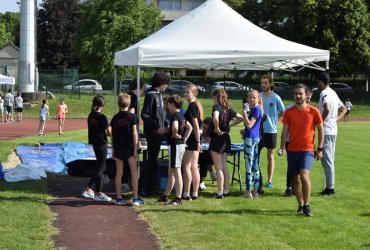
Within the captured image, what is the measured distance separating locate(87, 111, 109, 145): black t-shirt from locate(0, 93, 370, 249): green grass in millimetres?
1272

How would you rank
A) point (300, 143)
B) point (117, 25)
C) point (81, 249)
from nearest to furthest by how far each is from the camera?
point (81, 249), point (300, 143), point (117, 25)

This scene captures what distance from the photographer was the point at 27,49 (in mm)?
43344

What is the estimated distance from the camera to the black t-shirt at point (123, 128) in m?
9.61

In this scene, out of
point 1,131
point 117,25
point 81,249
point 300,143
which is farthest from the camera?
point 117,25

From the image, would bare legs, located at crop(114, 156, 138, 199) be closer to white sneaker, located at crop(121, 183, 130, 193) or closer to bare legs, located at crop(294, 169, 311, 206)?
white sneaker, located at crop(121, 183, 130, 193)

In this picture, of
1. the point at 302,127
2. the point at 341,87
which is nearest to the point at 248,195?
the point at 302,127

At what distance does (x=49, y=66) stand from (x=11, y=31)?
91.8ft

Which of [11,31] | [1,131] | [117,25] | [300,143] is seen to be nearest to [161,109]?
[300,143]

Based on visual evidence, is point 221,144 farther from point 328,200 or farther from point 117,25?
point 117,25

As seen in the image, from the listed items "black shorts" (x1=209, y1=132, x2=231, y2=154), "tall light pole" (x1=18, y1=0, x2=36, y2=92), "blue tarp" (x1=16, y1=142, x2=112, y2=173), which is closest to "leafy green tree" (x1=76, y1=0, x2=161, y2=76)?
"tall light pole" (x1=18, y1=0, x2=36, y2=92)

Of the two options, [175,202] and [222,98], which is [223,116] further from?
[175,202]

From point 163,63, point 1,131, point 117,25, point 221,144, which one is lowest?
point 1,131

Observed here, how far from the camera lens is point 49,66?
73.5 m

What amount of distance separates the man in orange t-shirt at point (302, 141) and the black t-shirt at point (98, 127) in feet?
9.79
